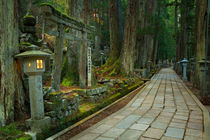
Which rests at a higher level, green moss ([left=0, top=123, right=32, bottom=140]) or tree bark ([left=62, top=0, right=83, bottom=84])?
tree bark ([left=62, top=0, right=83, bottom=84])

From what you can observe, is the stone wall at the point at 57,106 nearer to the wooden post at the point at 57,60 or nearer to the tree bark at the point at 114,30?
the wooden post at the point at 57,60

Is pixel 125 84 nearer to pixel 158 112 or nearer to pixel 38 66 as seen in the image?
pixel 158 112

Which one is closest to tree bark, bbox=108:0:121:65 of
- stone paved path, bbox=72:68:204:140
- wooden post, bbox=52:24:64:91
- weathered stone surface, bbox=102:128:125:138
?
stone paved path, bbox=72:68:204:140

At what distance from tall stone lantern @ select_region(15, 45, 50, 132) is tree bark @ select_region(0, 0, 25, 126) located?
0.24 meters

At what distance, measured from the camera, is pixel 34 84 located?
137 inches

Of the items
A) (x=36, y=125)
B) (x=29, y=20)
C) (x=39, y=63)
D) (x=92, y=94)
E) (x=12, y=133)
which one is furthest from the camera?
(x=92, y=94)

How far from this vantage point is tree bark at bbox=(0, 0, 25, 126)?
3301 mm

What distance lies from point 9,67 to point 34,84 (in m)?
0.62

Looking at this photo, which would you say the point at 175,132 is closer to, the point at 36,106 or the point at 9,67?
the point at 36,106

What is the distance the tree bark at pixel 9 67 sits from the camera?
330cm

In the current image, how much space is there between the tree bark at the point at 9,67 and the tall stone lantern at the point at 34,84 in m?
0.24

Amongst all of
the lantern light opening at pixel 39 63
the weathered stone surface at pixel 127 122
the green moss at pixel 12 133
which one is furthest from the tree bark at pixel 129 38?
the green moss at pixel 12 133

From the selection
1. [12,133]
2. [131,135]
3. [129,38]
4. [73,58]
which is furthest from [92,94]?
[129,38]

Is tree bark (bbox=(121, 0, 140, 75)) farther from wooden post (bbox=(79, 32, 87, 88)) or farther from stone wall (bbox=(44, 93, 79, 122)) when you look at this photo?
stone wall (bbox=(44, 93, 79, 122))
